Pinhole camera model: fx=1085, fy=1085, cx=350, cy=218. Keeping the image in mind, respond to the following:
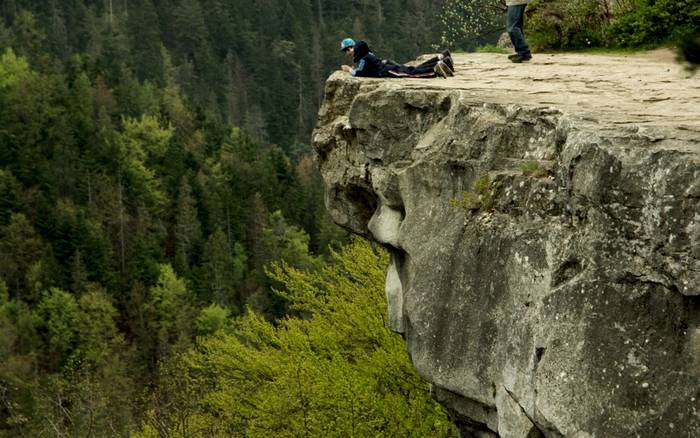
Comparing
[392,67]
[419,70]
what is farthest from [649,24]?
[392,67]

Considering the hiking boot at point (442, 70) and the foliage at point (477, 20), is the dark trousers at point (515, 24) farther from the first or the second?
the foliage at point (477, 20)

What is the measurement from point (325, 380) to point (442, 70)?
7282 mm

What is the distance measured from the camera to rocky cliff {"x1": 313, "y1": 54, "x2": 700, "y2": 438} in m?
9.63

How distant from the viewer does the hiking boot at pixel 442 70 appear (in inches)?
610

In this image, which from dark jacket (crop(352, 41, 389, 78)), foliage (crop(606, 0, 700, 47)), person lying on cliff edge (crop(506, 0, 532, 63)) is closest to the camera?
dark jacket (crop(352, 41, 389, 78))

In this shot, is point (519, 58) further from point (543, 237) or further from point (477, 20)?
point (477, 20)

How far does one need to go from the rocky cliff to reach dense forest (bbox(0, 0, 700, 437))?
15.4ft

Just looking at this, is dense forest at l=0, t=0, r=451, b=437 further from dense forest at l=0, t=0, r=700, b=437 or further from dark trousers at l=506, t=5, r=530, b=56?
dark trousers at l=506, t=5, r=530, b=56

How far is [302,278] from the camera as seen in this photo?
27.1 m

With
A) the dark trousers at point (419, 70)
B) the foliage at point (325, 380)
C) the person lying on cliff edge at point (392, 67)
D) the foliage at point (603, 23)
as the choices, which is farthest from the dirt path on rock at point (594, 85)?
the foliage at point (325, 380)

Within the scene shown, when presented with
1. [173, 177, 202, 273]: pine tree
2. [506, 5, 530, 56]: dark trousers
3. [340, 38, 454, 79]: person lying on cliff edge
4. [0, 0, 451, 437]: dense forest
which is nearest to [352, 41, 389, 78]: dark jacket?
[340, 38, 454, 79]: person lying on cliff edge

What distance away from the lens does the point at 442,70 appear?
611 inches

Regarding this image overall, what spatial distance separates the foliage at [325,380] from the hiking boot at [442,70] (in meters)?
6.22

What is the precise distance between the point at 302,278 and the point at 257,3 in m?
152
